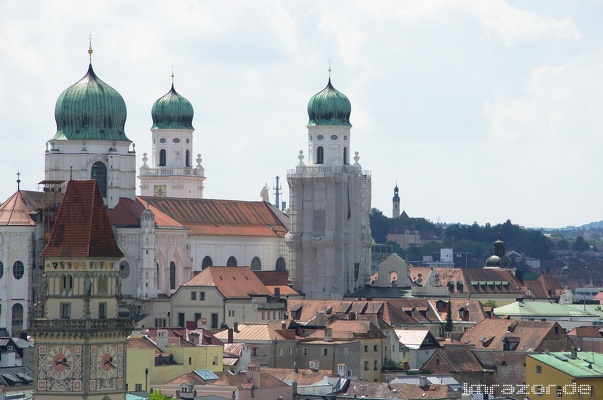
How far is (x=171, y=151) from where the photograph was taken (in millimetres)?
185750

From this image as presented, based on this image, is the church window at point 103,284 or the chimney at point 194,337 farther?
the chimney at point 194,337

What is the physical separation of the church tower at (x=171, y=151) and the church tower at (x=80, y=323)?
404 ft

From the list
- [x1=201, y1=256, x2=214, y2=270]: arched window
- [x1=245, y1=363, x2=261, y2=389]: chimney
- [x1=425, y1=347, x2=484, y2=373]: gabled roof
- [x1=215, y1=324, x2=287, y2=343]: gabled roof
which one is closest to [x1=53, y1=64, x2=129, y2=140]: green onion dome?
[x1=201, y1=256, x2=214, y2=270]: arched window

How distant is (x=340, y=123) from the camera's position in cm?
17050

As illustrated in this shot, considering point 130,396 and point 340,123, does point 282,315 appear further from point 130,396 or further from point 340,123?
point 130,396

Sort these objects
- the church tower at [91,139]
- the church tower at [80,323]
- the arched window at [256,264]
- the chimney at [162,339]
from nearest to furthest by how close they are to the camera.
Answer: the church tower at [80,323]
the chimney at [162,339]
the church tower at [91,139]
the arched window at [256,264]

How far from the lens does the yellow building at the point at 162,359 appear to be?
10250 centimetres

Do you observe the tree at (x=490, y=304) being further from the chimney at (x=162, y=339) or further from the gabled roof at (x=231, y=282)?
the chimney at (x=162, y=339)

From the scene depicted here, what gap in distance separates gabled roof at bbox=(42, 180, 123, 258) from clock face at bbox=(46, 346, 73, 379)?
2.77 m

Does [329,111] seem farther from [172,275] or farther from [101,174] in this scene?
[101,174]

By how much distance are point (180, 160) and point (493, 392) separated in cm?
7396

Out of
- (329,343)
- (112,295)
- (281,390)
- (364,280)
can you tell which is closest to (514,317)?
(364,280)

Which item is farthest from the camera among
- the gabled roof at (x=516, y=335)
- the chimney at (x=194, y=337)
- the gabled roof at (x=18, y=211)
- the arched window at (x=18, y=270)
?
the gabled roof at (x=18, y=211)

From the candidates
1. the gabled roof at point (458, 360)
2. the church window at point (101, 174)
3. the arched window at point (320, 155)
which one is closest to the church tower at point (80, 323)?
the gabled roof at point (458, 360)
